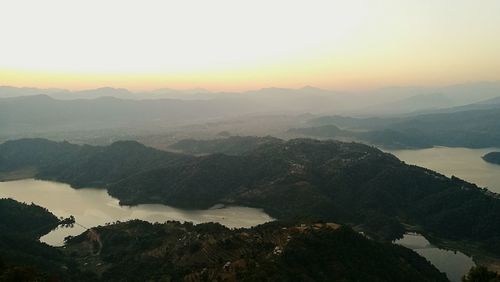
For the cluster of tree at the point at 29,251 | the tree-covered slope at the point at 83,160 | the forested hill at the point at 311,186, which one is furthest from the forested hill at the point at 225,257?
the tree-covered slope at the point at 83,160

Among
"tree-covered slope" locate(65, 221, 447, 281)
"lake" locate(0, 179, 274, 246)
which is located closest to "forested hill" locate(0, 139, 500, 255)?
"lake" locate(0, 179, 274, 246)

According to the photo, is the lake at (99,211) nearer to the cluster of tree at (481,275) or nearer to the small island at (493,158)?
the cluster of tree at (481,275)

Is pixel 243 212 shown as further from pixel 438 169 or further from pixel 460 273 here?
pixel 438 169

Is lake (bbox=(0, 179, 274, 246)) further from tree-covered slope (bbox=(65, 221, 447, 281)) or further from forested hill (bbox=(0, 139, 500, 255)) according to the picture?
tree-covered slope (bbox=(65, 221, 447, 281))

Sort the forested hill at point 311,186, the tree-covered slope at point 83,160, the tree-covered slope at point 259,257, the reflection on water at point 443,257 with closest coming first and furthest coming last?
the tree-covered slope at point 259,257 → the reflection on water at point 443,257 → the forested hill at point 311,186 → the tree-covered slope at point 83,160

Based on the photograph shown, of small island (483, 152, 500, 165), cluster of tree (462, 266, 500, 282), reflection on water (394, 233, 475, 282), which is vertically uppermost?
cluster of tree (462, 266, 500, 282)

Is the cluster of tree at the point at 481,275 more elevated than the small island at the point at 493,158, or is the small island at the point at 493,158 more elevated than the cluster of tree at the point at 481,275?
the cluster of tree at the point at 481,275

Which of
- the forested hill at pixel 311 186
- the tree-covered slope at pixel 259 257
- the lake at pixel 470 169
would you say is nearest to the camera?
the tree-covered slope at pixel 259 257
